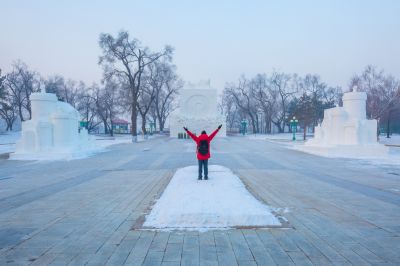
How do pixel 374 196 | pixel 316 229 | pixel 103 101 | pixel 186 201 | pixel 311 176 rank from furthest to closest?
1. pixel 103 101
2. pixel 311 176
3. pixel 374 196
4. pixel 186 201
5. pixel 316 229

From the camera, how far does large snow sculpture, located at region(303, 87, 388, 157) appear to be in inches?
817

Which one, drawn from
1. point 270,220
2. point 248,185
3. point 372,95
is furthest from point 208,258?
point 372,95

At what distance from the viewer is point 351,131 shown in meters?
21.5

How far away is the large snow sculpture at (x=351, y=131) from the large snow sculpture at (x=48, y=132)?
1768cm

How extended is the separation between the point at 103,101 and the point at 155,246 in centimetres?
6241

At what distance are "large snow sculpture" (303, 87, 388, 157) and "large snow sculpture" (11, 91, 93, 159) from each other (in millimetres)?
17680

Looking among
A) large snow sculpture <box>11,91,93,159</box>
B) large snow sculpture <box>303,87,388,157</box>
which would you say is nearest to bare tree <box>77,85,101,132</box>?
large snow sculpture <box>11,91,93,159</box>

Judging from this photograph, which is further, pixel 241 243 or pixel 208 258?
pixel 241 243

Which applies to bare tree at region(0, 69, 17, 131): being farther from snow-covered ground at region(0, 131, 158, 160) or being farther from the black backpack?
the black backpack

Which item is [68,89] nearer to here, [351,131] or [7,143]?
[7,143]

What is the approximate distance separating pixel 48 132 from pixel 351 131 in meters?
20.8

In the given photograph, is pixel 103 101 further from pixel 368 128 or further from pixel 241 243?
pixel 241 243

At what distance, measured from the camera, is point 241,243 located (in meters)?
4.82

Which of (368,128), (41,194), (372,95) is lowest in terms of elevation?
(41,194)
